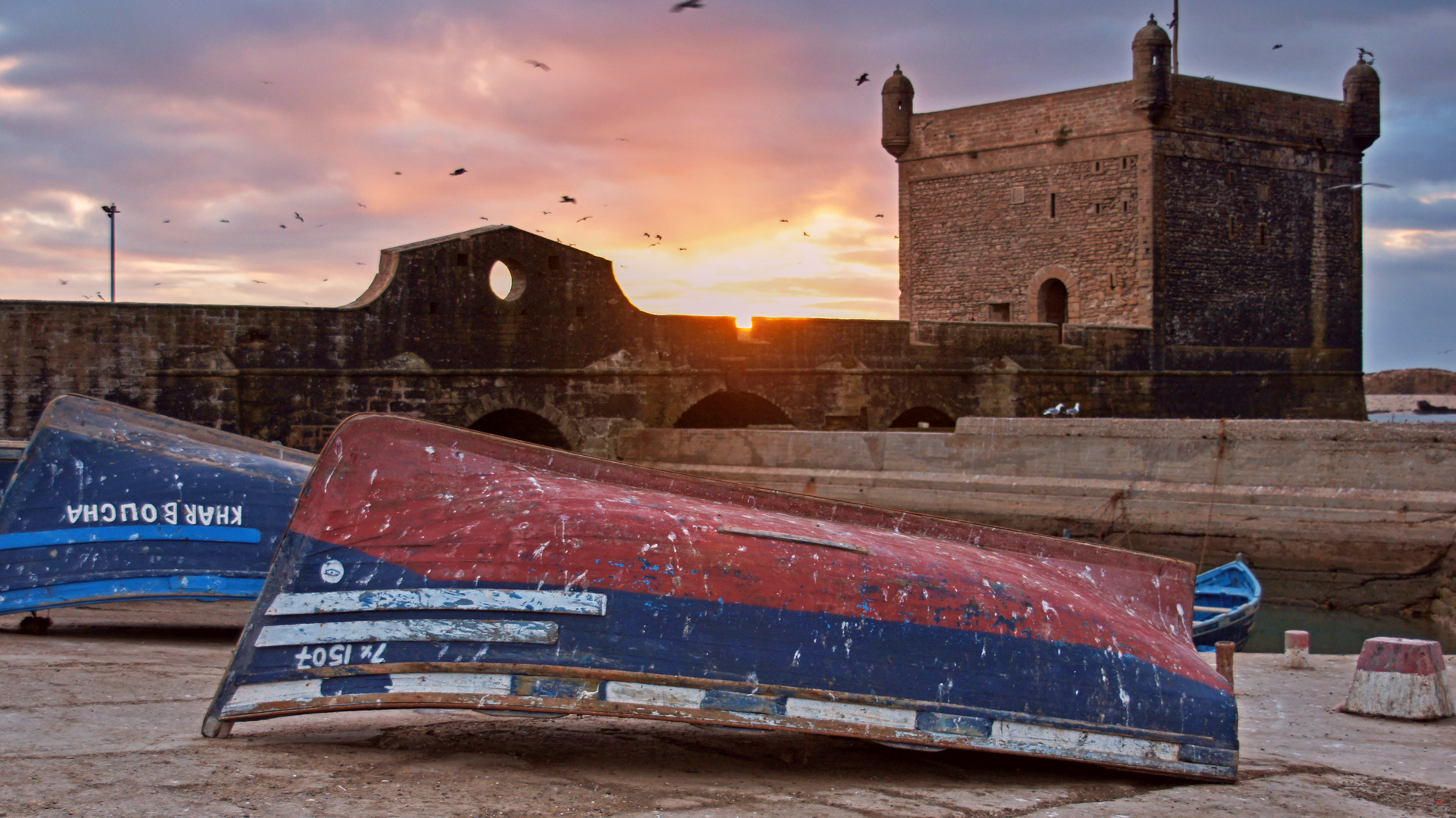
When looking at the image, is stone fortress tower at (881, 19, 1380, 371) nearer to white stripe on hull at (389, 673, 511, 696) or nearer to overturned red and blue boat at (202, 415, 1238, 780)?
overturned red and blue boat at (202, 415, 1238, 780)

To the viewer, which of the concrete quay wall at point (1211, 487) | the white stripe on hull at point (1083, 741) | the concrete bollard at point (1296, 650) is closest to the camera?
the white stripe on hull at point (1083, 741)

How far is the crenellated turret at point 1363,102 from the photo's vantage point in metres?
25.1

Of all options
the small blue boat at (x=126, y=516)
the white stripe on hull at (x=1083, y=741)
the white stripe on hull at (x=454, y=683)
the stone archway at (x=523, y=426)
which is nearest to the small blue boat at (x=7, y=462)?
the small blue boat at (x=126, y=516)

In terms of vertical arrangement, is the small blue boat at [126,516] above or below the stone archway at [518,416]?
below

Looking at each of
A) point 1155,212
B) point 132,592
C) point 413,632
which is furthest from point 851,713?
point 1155,212

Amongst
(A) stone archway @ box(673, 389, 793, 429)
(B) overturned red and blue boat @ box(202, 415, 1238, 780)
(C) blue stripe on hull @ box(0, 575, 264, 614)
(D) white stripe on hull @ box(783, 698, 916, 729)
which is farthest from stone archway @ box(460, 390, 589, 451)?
(D) white stripe on hull @ box(783, 698, 916, 729)

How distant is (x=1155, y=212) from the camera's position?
2323cm

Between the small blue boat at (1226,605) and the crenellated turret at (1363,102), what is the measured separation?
60.0ft

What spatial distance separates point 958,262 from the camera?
26031 mm

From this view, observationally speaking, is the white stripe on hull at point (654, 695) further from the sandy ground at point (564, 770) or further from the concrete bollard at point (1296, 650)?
the concrete bollard at point (1296, 650)

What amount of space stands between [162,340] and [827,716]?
39.5 feet

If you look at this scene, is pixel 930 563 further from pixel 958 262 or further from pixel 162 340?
pixel 958 262

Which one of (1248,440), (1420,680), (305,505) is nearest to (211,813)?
(305,505)

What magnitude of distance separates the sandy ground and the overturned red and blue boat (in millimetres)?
201
